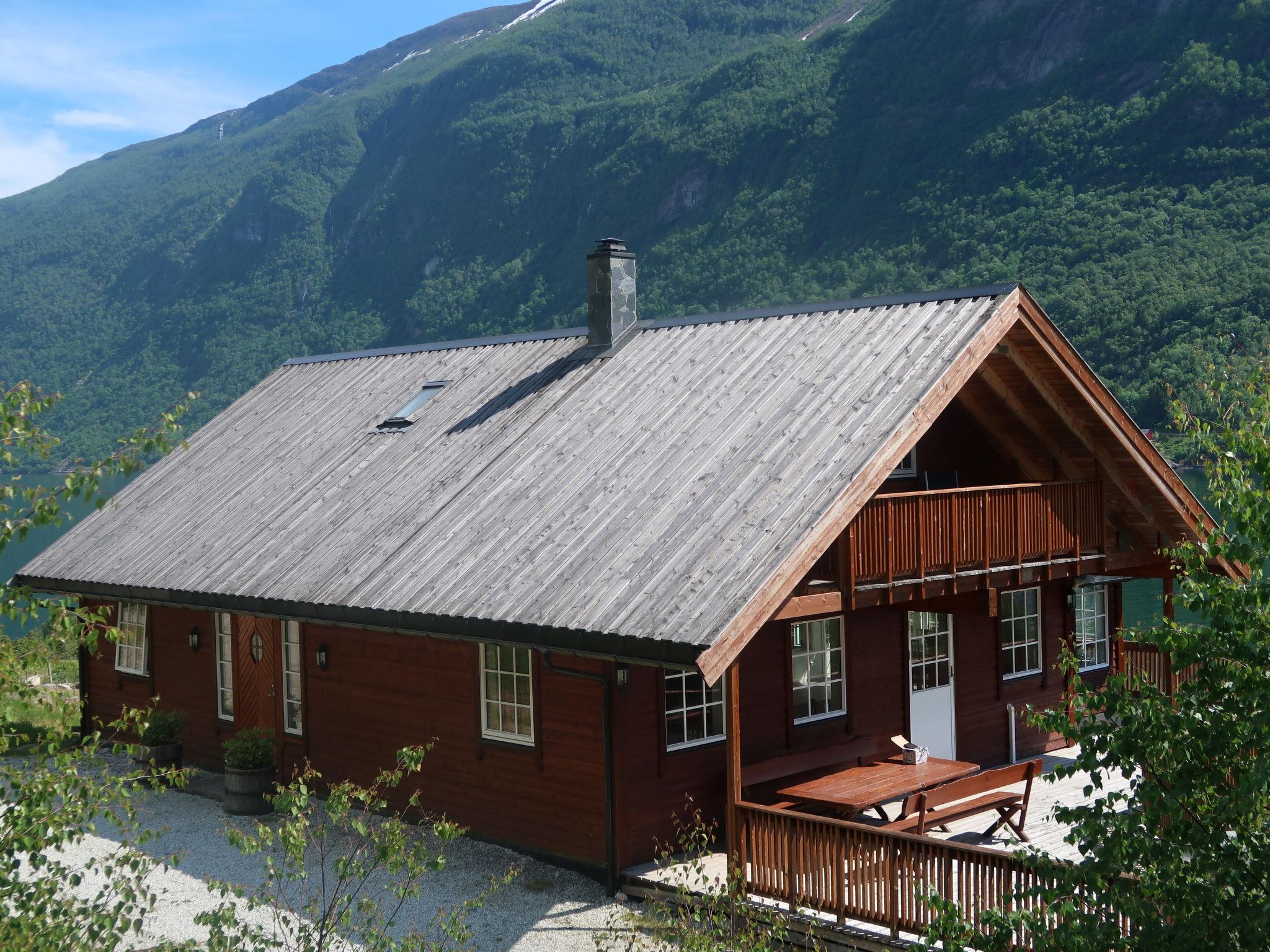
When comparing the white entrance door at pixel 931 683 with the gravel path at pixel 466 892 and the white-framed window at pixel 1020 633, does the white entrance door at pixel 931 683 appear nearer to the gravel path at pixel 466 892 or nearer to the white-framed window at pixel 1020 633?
the white-framed window at pixel 1020 633

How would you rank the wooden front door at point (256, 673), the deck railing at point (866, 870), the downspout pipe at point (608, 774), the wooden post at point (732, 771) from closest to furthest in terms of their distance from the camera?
the deck railing at point (866, 870), the wooden post at point (732, 771), the downspout pipe at point (608, 774), the wooden front door at point (256, 673)

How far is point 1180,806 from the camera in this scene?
5.54 metres

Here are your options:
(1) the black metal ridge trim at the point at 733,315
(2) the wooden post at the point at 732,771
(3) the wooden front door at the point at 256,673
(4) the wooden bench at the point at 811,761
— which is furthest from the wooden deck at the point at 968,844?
(3) the wooden front door at the point at 256,673

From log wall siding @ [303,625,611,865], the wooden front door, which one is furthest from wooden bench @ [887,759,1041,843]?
the wooden front door

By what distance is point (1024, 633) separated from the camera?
16.4 metres

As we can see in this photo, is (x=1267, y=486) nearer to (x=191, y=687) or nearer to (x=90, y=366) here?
(x=191, y=687)

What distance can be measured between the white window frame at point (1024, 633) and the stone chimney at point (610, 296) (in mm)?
5874

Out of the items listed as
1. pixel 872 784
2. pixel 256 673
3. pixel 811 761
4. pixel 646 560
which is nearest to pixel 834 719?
pixel 811 761

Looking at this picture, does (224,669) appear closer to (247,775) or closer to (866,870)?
(247,775)

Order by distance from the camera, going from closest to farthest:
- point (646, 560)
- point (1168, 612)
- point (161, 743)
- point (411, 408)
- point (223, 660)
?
point (646, 560) < point (1168, 612) < point (161, 743) < point (223, 660) < point (411, 408)

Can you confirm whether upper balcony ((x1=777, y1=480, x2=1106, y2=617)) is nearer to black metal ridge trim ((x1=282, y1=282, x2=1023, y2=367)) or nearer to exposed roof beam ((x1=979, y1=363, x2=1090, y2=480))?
exposed roof beam ((x1=979, y1=363, x2=1090, y2=480))

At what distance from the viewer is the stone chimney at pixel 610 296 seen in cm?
1642

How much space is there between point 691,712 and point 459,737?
2.45m

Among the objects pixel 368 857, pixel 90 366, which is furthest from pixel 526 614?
pixel 90 366
